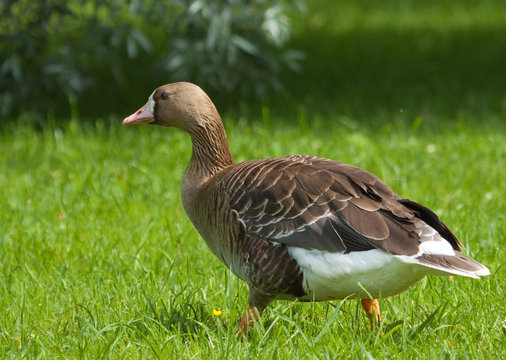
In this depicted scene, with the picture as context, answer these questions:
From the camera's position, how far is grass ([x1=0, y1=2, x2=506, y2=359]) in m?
3.63

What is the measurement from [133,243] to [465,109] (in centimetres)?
483

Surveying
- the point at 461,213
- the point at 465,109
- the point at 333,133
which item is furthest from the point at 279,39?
the point at 461,213

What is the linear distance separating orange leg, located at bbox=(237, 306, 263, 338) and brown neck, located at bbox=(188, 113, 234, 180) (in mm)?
813

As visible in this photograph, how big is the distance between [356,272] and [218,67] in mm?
5472

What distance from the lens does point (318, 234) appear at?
3.53 m

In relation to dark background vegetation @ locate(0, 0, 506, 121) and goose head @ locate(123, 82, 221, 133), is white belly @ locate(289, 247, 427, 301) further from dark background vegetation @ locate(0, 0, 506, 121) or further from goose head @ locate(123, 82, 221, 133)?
dark background vegetation @ locate(0, 0, 506, 121)

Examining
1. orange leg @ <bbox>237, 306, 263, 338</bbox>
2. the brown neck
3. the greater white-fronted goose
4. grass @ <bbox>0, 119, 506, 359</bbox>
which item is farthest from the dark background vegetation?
orange leg @ <bbox>237, 306, 263, 338</bbox>

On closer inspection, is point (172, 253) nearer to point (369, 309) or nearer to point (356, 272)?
point (369, 309)

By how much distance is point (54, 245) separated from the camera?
5.14m

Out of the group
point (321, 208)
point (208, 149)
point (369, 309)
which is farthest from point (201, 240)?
point (321, 208)

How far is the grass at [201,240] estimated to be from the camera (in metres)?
3.63

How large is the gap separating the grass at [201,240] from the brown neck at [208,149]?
2.00 ft

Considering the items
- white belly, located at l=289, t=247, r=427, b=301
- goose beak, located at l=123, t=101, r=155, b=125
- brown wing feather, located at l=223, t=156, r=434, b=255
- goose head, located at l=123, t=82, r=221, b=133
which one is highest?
goose head, located at l=123, t=82, r=221, b=133

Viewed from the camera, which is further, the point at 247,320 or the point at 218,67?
the point at 218,67
